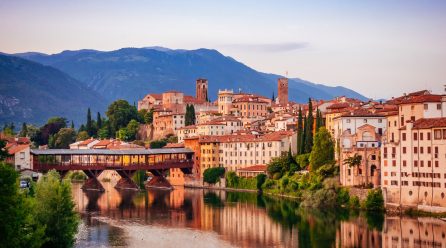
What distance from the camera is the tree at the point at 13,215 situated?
122ft

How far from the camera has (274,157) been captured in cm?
10350

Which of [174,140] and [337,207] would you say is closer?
[337,207]

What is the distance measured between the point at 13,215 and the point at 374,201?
4039 cm

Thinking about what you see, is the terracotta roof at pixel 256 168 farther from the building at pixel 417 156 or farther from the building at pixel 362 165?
the building at pixel 417 156

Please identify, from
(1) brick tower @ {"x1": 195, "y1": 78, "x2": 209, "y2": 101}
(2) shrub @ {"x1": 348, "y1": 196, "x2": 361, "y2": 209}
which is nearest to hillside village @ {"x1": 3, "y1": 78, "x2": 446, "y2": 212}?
(2) shrub @ {"x1": 348, "y1": 196, "x2": 361, "y2": 209}

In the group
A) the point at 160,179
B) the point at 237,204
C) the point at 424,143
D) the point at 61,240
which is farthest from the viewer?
the point at 160,179

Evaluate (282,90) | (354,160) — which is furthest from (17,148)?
(282,90)

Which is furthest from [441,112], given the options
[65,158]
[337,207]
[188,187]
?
[65,158]

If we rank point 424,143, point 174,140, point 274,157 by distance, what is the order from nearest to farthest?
point 424,143 < point 274,157 < point 174,140

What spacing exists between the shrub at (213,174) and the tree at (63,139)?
5193cm

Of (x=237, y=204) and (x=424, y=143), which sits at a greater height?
(x=424, y=143)

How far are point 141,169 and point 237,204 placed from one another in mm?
29128

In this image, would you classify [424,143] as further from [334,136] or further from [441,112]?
[334,136]

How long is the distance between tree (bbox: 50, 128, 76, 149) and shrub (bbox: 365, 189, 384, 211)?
9330cm
